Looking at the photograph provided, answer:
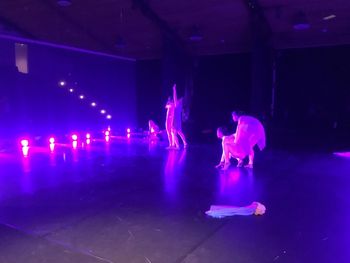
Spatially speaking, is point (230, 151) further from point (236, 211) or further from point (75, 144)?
point (75, 144)

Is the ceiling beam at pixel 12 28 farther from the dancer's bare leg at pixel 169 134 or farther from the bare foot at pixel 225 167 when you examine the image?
the bare foot at pixel 225 167

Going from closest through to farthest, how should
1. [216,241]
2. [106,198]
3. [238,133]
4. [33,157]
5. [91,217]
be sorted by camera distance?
[216,241]
[91,217]
[106,198]
[238,133]
[33,157]

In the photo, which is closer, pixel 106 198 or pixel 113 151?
pixel 106 198

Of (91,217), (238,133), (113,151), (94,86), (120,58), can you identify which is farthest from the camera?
(120,58)

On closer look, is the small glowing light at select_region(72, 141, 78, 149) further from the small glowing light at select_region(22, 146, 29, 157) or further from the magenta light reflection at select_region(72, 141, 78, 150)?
the small glowing light at select_region(22, 146, 29, 157)

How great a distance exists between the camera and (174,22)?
11.2 meters

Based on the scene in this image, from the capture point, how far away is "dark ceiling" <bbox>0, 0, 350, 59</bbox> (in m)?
9.57

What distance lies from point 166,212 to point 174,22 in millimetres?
8772

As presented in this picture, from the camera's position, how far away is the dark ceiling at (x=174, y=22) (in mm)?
9570

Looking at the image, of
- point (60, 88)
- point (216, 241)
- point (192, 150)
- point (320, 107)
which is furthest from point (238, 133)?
point (60, 88)

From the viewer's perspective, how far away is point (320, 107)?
38.6 feet

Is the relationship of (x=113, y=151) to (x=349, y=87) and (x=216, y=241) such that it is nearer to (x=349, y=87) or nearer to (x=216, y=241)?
(x=216, y=241)

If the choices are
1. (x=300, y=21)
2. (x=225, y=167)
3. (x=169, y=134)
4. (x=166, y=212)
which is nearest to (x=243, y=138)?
(x=225, y=167)

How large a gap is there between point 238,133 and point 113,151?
3.71 m
